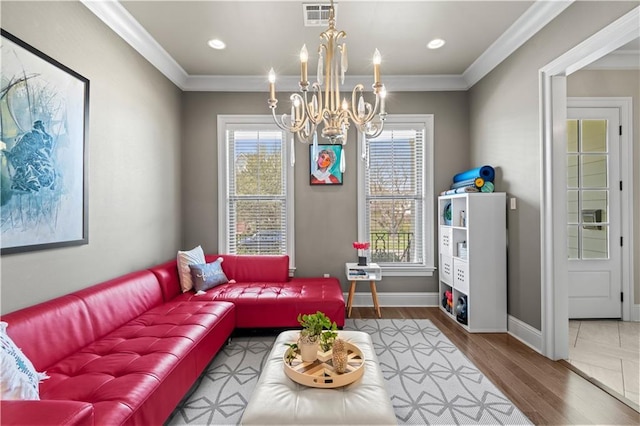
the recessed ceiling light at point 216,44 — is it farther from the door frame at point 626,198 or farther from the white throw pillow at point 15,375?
the door frame at point 626,198

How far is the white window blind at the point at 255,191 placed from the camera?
3.95m

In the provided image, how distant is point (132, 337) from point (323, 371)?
136cm

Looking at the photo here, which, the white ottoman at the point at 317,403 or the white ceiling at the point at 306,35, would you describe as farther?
the white ceiling at the point at 306,35

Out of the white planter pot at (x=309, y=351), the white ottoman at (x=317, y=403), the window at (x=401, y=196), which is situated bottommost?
the white ottoman at (x=317, y=403)

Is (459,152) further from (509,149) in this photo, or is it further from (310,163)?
(310,163)

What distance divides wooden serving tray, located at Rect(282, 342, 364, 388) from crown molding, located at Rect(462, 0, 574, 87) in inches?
123

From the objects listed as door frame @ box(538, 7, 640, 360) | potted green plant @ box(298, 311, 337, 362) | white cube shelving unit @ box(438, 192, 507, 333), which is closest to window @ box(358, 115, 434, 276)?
white cube shelving unit @ box(438, 192, 507, 333)

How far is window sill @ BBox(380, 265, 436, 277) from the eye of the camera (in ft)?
12.9

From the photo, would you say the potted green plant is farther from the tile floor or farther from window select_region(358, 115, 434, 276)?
window select_region(358, 115, 434, 276)

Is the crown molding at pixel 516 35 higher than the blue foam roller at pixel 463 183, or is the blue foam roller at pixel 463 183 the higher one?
the crown molding at pixel 516 35

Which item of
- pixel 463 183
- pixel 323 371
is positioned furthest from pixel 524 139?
pixel 323 371

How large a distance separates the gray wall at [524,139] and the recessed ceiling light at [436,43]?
749mm

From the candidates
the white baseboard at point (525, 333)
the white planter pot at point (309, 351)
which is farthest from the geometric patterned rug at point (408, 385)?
the white baseboard at point (525, 333)

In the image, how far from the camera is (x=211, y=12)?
255 centimetres
